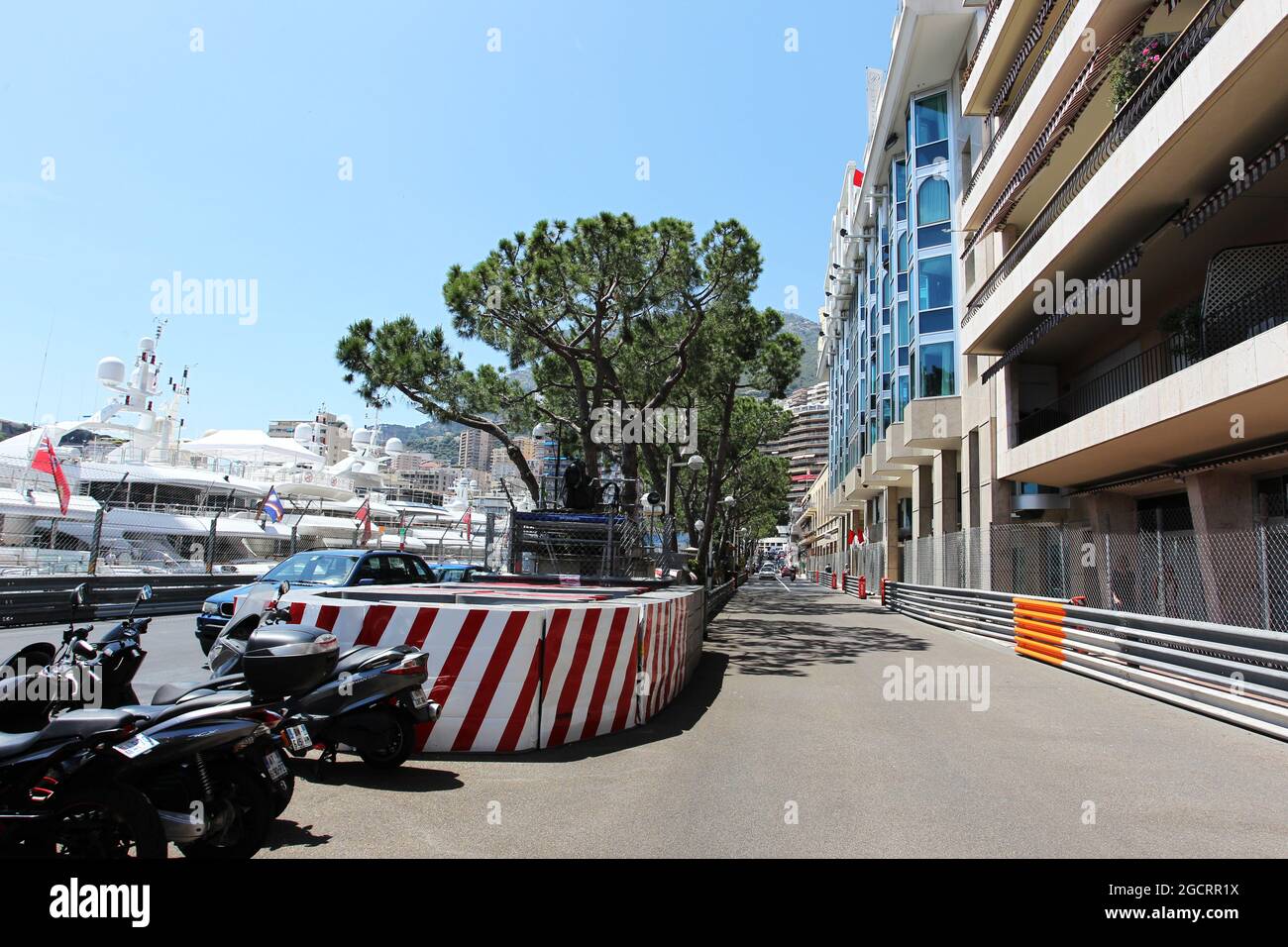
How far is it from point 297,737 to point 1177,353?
616 inches

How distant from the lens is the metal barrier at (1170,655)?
809 centimetres

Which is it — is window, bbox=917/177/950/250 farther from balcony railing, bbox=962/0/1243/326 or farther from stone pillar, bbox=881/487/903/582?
stone pillar, bbox=881/487/903/582

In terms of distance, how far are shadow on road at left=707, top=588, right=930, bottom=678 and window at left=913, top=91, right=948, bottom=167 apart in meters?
18.6

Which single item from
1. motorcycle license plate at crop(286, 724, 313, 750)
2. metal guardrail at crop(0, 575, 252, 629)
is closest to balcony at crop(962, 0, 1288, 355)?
motorcycle license plate at crop(286, 724, 313, 750)

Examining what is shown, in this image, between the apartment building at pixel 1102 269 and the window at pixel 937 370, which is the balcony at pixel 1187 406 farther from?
the window at pixel 937 370

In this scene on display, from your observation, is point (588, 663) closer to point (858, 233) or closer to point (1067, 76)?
point (1067, 76)

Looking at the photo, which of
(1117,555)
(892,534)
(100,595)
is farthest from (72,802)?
(892,534)

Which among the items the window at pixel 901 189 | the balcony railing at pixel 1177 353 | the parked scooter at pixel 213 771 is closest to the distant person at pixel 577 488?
the balcony railing at pixel 1177 353

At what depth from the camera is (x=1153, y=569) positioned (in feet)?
38.6

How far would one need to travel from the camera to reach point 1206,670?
9195mm

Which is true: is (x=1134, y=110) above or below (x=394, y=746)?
above

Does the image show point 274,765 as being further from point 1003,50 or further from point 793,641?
point 1003,50

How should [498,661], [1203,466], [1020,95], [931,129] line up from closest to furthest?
[498,661], [1203,466], [1020,95], [931,129]
